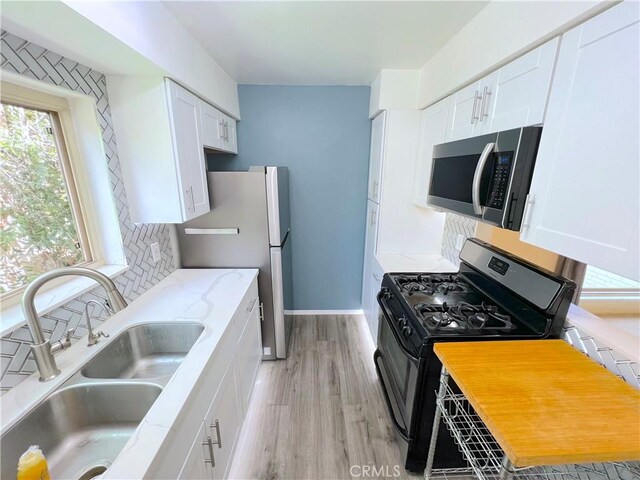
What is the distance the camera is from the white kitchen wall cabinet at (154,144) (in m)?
1.30

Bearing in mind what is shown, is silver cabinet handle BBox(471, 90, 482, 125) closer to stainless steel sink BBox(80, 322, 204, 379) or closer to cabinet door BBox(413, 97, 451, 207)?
cabinet door BBox(413, 97, 451, 207)

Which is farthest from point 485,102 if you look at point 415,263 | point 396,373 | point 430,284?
point 396,373

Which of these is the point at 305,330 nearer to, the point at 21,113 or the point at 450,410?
the point at 450,410

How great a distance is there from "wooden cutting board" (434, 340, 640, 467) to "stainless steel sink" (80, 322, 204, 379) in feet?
4.03

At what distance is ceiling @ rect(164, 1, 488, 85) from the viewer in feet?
4.14

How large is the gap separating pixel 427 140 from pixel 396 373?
1682 millimetres

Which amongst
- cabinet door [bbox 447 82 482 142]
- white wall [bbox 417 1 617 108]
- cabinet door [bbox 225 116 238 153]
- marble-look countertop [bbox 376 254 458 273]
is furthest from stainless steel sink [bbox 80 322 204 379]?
white wall [bbox 417 1 617 108]

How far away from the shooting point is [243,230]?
1998 mm

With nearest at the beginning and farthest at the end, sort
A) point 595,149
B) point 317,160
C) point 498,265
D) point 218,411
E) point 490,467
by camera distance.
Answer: point 595,149 < point 490,467 < point 218,411 < point 498,265 < point 317,160

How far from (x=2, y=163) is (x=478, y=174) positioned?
1.91m

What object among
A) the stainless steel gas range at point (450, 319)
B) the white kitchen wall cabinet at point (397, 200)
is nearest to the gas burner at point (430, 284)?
the stainless steel gas range at point (450, 319)

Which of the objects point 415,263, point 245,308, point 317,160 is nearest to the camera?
point 245,308

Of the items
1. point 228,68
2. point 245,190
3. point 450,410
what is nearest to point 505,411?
point 450,410

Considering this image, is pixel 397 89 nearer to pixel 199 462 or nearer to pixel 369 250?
pixel 369 250
